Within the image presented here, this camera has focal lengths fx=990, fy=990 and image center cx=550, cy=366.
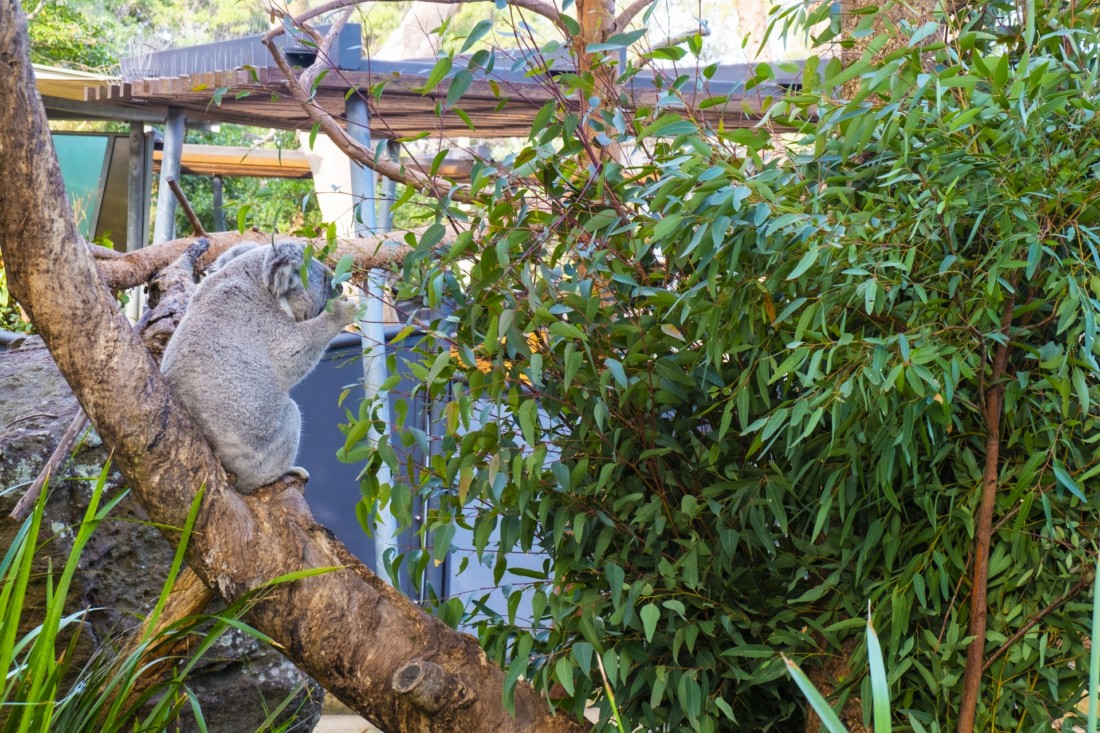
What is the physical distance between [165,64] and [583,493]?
5.58 meters

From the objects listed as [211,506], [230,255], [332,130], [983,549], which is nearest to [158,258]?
[230,255]

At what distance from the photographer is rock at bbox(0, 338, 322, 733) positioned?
2.48m

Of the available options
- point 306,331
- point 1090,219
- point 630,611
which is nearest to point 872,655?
point 630,611

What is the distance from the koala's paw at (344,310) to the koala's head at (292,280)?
8 centimetres

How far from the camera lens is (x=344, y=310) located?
90.3 inches

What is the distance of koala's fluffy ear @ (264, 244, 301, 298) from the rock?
723mm

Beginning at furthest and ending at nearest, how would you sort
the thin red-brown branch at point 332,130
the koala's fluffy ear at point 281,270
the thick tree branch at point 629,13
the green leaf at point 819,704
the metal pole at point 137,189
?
1. the metal pole at point 137,189
2. the thick tree branch at point 629,13
3. the koala's fluffy ear at point 281,270
4. the thin red-brown branch at point 332,130
5. the green leaf at point 819,704

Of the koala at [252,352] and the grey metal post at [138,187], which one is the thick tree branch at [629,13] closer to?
the koala at [252,352]

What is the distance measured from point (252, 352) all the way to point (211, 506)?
0.58 m

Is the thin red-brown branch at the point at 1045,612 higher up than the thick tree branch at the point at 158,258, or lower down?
lower down

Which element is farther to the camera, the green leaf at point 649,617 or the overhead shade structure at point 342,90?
the overhead shade structure at point 342,90

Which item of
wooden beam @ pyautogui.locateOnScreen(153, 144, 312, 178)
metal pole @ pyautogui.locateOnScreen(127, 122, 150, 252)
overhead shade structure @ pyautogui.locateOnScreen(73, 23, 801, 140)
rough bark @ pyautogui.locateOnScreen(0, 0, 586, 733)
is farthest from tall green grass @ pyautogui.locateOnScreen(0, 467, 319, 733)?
wooden beam @ pyautogui.locateOnScreen(153, 144, 312, 178)

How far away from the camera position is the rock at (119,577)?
248cm

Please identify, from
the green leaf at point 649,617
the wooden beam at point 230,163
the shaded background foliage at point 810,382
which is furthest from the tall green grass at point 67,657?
the wooden beam at point 230,163
